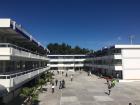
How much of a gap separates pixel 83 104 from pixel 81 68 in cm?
10005

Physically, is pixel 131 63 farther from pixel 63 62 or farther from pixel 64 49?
pixel 64 49

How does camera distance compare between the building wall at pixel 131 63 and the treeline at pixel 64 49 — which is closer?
the building wall at pixel 131 63

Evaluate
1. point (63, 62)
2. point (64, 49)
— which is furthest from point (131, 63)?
point (64, 49)

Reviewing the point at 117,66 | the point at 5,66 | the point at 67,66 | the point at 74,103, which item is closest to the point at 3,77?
the point at 5,66

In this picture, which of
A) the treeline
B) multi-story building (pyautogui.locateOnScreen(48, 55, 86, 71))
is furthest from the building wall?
the treeline

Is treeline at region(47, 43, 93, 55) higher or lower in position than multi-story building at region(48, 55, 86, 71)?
higher

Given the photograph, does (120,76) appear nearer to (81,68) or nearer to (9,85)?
(9,85)

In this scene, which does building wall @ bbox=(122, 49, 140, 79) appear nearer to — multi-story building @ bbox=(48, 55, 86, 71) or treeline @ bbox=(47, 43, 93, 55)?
multi-story building @ bbox=(48, 55, 86, 71)

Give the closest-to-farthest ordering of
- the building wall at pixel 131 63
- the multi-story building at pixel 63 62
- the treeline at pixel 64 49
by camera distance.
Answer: the building wall at pixel 131 63, the multi-story building at pixel 63 62, the treeline at pixel 64 49

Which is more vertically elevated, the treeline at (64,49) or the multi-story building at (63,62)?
the treeline at (64,49)

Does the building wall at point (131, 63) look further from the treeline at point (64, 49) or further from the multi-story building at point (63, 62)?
the treeline at point (64, 49)

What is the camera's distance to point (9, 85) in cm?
2305

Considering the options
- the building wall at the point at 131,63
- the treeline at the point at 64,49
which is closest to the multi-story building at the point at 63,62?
the treeline at the point at 64,49

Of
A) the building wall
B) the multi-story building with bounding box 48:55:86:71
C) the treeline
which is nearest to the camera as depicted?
the building wall
